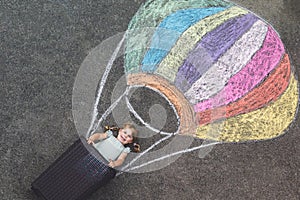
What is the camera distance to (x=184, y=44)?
204 centimetres

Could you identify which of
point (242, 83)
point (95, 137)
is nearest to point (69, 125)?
point (95, 137)

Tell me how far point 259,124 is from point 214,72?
0.26 m

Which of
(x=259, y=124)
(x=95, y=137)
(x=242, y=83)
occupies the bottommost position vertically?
(x=259, y=124)

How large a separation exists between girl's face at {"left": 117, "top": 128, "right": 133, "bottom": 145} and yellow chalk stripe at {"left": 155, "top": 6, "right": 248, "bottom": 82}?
250mm

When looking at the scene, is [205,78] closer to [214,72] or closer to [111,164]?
[214,72]

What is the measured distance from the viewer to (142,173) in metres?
2.01

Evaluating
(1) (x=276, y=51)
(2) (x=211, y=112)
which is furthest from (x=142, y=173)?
(1) (x=276, y=51)

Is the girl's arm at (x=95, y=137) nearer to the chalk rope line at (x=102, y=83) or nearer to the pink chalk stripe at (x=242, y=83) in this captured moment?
the chalk rope line at (x=102, y=83)

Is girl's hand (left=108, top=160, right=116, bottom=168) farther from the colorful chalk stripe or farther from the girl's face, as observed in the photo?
the colorful chalk stripe

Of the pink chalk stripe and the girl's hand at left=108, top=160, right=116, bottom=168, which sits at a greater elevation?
the girl's hand at left=108, top=160, right=116, bottom=168

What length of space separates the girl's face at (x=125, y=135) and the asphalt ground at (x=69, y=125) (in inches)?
5.3

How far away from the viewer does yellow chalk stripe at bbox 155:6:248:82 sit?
2031 mm

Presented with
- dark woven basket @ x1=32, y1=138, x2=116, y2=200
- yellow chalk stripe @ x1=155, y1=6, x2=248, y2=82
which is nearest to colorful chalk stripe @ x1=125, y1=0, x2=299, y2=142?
yellow chalk stripe @ x1=155, y1=6, x2=248, y2=82

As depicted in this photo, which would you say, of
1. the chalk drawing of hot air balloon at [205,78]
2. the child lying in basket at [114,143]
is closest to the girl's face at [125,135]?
the child lying in basket at [114,143]
